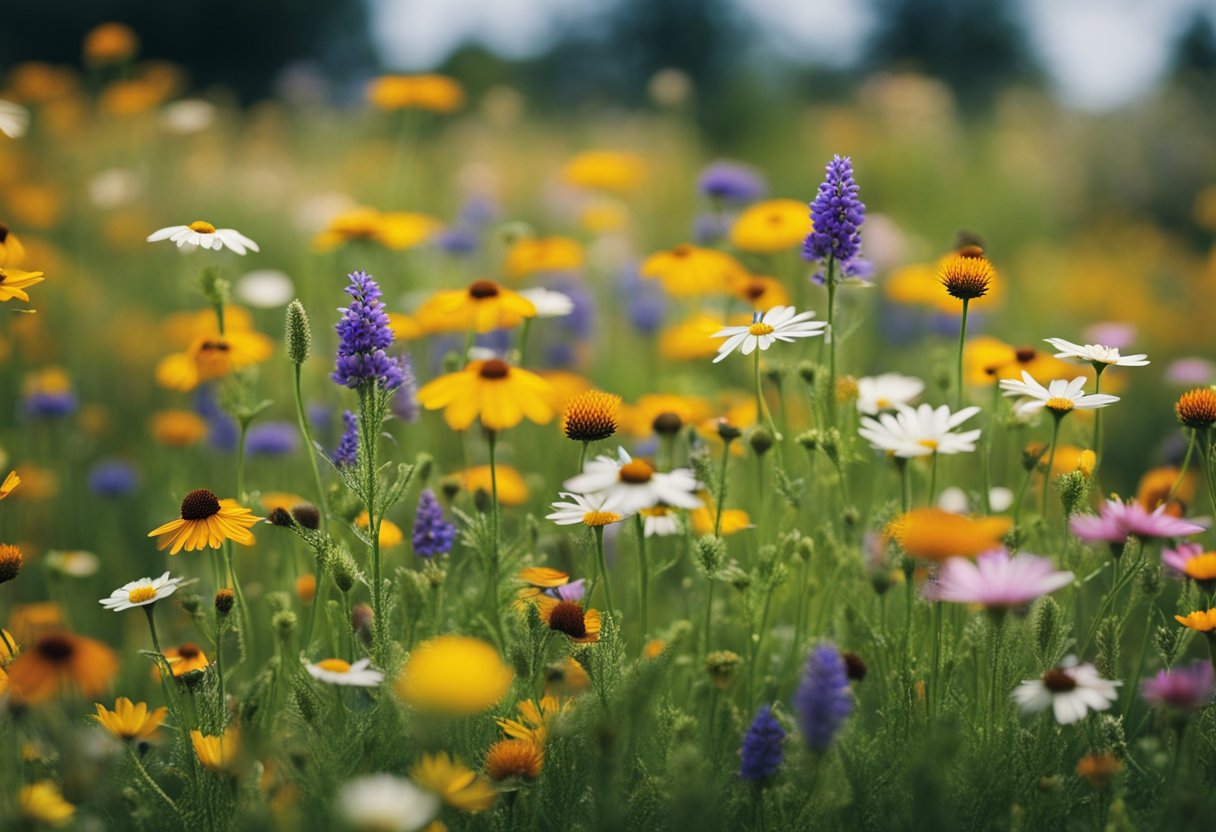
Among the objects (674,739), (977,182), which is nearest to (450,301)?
(674,739)

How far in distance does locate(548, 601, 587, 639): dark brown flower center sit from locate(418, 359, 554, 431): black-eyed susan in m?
0.31

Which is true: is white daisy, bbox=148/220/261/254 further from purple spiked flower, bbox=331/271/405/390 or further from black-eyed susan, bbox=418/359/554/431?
black-eyed susan, bbox=418/359/554/431

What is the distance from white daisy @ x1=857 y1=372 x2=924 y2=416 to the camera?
7.61 feet

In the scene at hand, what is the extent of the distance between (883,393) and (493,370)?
101cm

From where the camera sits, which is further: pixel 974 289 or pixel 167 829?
pixel 974 289

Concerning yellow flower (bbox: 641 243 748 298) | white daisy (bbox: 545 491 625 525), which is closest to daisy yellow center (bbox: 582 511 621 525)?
white daisy (bbox: 545 491 625 525)

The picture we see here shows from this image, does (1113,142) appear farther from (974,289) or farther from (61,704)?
(61,704)

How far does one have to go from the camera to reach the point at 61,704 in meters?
1.57

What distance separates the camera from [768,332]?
75.5 inches

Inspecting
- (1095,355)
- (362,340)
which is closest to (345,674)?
(362,340)

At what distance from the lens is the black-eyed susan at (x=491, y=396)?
176 cm

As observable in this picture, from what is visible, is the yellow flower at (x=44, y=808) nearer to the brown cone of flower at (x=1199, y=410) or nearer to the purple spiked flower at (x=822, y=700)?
the purple spiked flower at (x=822, y=700)

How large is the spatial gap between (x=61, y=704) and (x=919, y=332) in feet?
14.9

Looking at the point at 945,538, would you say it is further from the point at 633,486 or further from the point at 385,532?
the point at 385,532
